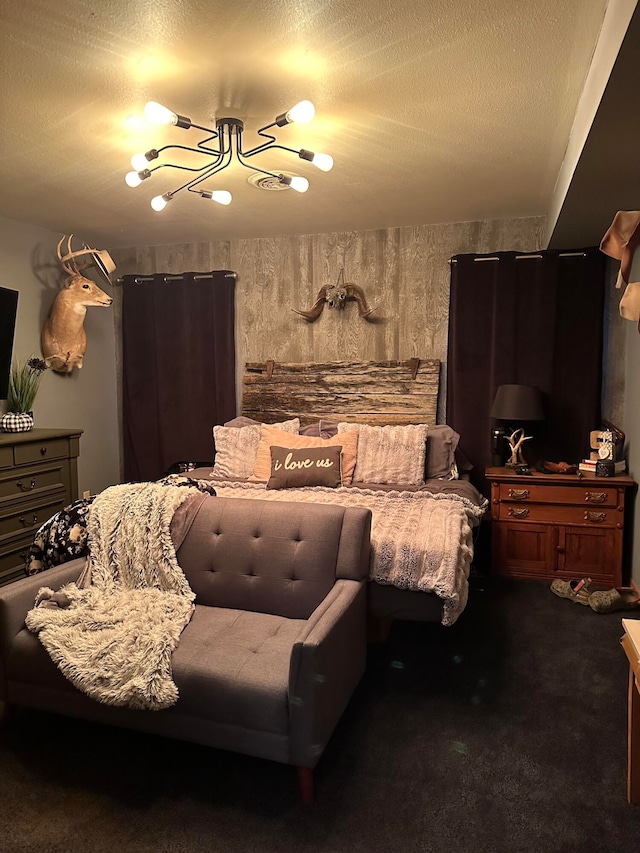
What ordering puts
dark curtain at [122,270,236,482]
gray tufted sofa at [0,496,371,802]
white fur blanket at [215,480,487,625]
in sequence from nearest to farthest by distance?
gray tufted sofa at [0,496,371,802] → white fur blanket at [215,480,487,625] → dark curtain at [122,270,236,482]

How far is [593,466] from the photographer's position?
3.65 metres

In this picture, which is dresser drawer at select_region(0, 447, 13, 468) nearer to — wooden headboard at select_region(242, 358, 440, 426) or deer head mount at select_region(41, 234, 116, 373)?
deer head mount at select_region(41, 234, 116, 373)

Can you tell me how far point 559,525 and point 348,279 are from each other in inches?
92.6

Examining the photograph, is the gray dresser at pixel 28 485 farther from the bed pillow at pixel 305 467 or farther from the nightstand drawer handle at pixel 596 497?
the nightstand drawer handle at pixel 596 497

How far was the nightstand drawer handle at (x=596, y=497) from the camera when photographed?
136 inches

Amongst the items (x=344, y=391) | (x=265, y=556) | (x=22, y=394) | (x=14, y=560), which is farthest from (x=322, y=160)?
(x=14, y=560)

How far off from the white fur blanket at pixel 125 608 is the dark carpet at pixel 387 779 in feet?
1.05

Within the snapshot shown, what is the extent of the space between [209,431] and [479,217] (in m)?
2.67

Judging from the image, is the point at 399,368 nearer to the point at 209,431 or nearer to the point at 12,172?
the point at 209,431

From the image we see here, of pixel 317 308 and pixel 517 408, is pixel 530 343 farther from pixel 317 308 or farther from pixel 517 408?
pixel 317 308

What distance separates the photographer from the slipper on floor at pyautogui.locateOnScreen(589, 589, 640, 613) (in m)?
3.11

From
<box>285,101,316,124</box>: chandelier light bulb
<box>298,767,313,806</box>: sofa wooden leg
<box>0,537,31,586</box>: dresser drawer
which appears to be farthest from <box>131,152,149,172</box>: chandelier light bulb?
<box>298,767,313,806</box>: sofa wooden leg

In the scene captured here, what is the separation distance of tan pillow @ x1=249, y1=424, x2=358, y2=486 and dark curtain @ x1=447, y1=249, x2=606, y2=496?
2.88 ft

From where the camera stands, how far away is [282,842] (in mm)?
1628
